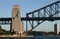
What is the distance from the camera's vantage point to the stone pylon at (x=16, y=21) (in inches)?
4778

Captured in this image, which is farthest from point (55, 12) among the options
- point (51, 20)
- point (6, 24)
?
point (6, 24)

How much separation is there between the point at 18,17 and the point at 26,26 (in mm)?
4864

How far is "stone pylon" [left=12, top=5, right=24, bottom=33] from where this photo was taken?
4778 inches

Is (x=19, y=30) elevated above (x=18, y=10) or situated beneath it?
situated beneath

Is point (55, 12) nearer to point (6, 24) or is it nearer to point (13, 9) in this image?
point (13, 9)

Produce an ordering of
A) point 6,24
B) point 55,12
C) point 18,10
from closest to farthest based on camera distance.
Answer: point 55,12 → point 18,10 → point 6,24

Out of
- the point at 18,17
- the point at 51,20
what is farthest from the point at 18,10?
the point at 51,20

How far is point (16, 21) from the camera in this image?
403 feet

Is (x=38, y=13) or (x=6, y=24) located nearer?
(x=38, y=13)

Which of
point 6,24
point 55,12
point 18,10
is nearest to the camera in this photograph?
point 55,12

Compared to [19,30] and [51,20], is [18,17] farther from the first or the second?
[51,20]

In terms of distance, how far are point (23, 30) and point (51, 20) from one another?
1409 centimetres

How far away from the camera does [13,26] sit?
402ft

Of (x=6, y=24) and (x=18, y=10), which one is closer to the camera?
Result: (x=18, y=10)
